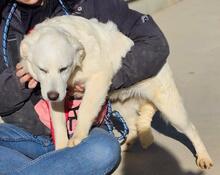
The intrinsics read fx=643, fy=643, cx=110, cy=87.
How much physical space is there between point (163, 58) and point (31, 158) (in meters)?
0.88

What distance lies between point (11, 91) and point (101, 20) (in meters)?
0.64

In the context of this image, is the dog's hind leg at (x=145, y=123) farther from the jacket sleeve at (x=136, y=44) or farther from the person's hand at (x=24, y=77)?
the person's hand at (x=24, y=77)

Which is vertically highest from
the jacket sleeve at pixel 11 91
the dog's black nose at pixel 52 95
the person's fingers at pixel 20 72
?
the dog's black nose at pixel 52 95

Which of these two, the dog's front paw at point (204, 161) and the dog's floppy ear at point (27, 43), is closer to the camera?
the dog's floppy ear at point (27, 43)

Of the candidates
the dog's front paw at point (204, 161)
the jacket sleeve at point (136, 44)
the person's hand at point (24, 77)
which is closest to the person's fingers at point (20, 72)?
the person's hand at point (24, 77)

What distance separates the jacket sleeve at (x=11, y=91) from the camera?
3072mm

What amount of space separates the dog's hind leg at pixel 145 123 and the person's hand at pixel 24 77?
3.51 ft

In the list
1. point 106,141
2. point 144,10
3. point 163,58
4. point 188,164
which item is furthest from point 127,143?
point 144,10

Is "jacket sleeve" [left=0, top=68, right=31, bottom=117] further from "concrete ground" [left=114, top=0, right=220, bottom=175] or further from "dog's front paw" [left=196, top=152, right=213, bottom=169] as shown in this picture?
"dog's front paw" [left=196, top=152, right=213, bottom=169]

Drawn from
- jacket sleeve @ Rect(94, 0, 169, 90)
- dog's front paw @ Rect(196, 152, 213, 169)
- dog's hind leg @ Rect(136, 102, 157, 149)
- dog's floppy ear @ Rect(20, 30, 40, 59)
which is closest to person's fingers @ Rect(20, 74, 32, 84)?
dog's floppy ear @ Rect(20, 30, 40, 59)

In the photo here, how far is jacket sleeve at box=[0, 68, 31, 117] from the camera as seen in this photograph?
3.07 metres

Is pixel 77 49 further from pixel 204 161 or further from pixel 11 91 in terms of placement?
pixel 204 161

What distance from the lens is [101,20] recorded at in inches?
133

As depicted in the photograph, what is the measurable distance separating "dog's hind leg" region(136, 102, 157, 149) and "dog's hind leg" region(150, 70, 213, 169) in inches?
7.3
